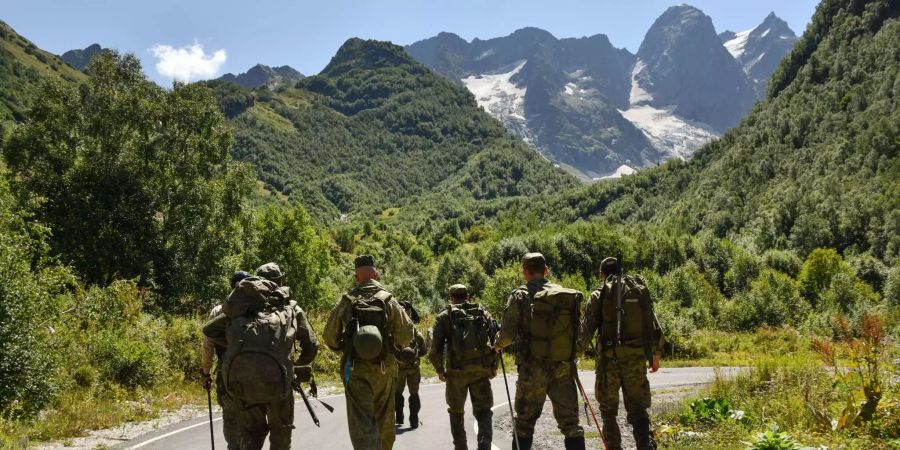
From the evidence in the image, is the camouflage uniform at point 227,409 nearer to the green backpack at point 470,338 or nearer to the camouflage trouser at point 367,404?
the camouflage trouser at point 367,404

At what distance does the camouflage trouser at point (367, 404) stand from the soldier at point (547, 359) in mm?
1518

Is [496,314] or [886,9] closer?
[496,314]

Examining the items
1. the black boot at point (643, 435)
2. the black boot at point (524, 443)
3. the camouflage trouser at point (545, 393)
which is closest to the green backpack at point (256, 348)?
the camouflage trouser at point (545, 393)

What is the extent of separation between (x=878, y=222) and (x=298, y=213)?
67.3 meters

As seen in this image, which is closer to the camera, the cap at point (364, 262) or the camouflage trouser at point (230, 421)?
the camouflage trouser at point (230, 421)

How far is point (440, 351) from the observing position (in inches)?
306

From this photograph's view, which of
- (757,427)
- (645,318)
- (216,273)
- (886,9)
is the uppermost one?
(886,9)

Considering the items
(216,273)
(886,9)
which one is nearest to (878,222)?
(886,9)

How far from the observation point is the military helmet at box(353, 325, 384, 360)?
611 cm

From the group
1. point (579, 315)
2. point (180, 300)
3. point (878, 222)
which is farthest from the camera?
point (878, 222)

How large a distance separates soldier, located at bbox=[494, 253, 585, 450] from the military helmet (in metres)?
1.60

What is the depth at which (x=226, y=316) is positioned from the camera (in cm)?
623

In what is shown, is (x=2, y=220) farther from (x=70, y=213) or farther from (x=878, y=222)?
(x=878, y=222)

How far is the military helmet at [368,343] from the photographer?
241 inches
